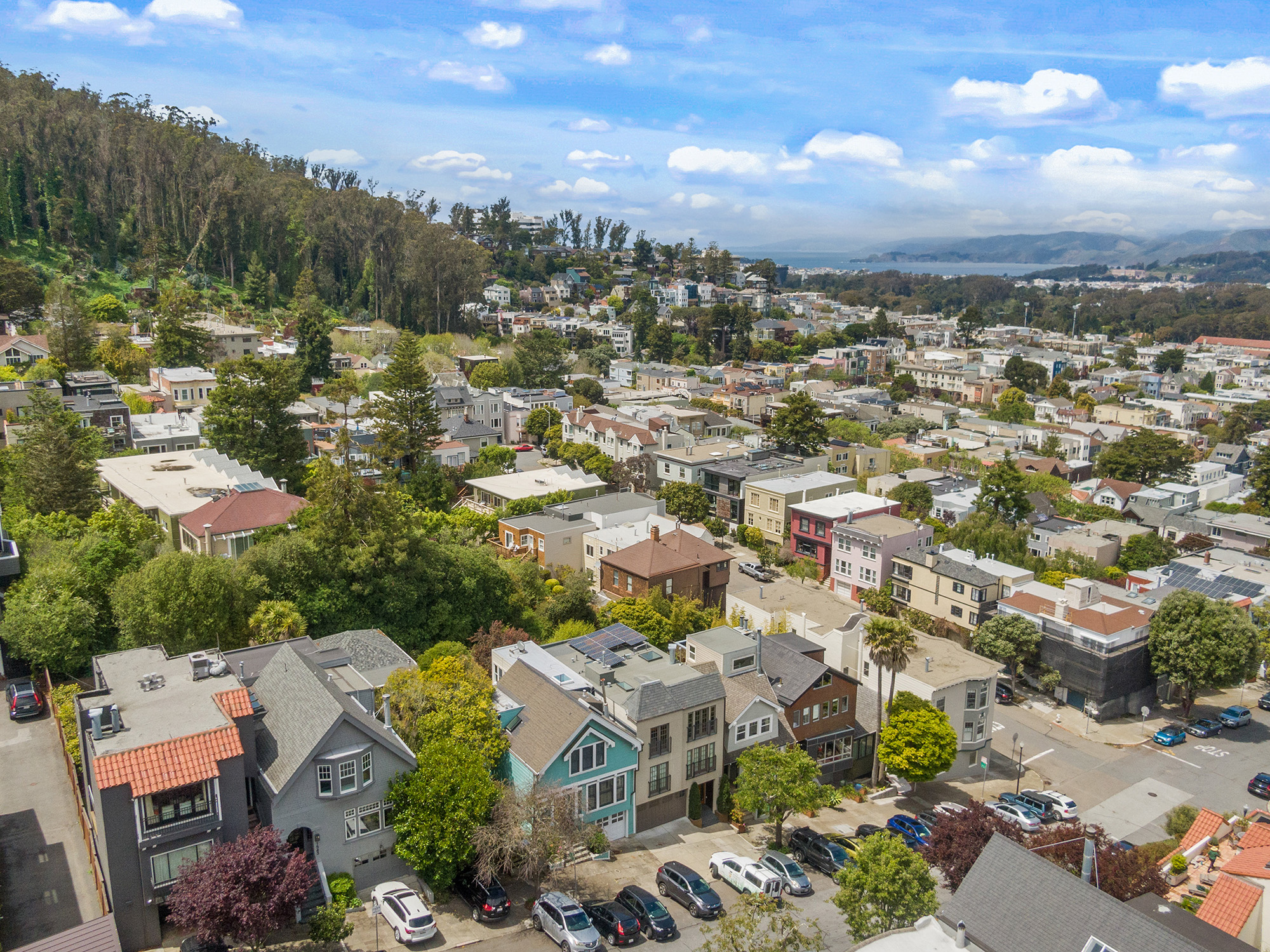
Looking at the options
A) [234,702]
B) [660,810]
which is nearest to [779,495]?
[660,810]

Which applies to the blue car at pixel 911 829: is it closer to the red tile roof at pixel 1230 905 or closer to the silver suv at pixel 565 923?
the red tile roof at pixel 1230 905

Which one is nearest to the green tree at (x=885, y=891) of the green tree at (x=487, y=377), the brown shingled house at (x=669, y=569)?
the brown shingled house at (x=669, y=569)

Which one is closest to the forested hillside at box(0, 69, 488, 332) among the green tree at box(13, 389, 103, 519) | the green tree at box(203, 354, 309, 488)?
the green tree at box(203, 354, 309, 488)

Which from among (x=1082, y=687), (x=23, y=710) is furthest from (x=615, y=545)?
(x=23, y=710)

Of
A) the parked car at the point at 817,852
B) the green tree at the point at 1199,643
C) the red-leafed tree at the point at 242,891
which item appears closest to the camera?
the red-leafed tree at the point at 242,891

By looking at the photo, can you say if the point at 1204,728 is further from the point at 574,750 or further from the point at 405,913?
the point at 405,913

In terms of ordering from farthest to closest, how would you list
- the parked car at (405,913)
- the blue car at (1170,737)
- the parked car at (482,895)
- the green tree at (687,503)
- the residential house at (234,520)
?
1. the green tree at (687,503)
2. the blue car at (1170,737)
3. the residential house at (234,520)
4. the parked car at (482,895)
5. the parked car at (405,913)
